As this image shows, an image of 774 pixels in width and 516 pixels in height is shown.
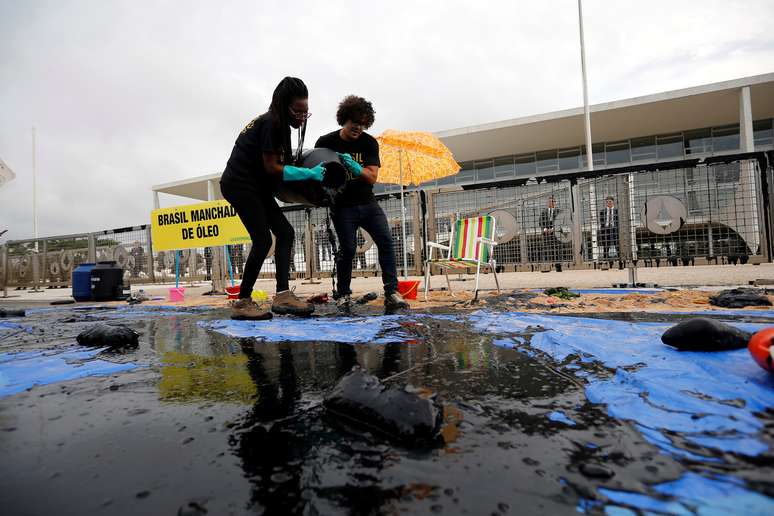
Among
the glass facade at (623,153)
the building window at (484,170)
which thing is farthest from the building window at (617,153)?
the building window at (484,170)

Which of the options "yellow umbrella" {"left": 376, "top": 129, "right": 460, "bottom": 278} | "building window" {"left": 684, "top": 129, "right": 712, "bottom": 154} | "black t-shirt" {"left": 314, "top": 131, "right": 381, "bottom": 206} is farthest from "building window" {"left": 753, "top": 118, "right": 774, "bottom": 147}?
"black t-shirt" {"left": 314, "top": 131, "right": 381, "bottom": 206}

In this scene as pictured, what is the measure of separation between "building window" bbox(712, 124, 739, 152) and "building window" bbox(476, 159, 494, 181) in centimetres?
1072

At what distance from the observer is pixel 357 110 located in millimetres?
3830

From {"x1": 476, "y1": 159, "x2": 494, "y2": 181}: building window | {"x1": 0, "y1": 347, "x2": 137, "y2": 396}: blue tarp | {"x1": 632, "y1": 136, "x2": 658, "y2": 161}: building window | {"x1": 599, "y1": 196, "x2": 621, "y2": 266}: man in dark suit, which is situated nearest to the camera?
{"x1": 0, "y1": 347, "x2": 137, "y2": 396}: blue tarp

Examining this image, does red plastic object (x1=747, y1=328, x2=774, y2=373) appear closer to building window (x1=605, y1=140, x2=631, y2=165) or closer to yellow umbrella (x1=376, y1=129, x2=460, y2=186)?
yellow umbrella (x1=376, y1=129, x2=460, y2=186)

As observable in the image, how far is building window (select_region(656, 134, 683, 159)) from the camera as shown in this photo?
767 inches

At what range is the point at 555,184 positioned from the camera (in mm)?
5828

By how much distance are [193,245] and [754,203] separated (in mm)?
8676

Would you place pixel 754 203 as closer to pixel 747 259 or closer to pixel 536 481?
pixel 747 259

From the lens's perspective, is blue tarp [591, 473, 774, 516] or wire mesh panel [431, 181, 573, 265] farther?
wire mesh panel [431, 181, 573, 265]

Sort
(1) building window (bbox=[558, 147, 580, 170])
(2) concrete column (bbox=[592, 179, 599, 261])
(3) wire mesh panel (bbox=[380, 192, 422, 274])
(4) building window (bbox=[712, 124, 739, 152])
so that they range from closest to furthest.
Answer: (2) concrete column (bbox=[592, 179, 599, 261]) → (3) wire mesh panel (bbox=[380, 192, 422, 274]) → (4) building window (bbox=[712, 124, 739, 152]) → (1) building window (bbox=[558, 147, 580, 170])

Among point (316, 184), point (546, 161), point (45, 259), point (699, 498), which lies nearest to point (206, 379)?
point (699, 498)

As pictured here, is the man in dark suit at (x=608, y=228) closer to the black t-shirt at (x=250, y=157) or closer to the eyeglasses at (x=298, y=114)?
the eyeglasses at (x=298, y=114)

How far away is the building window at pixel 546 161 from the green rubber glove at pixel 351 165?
2003cm
